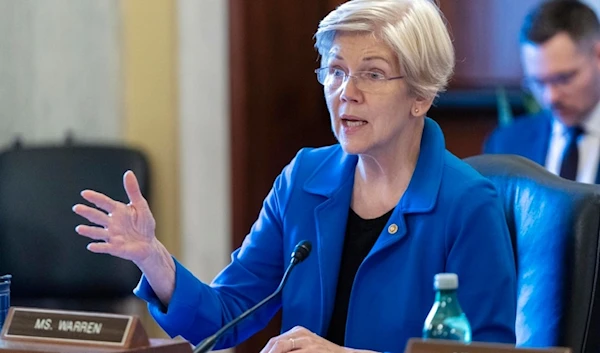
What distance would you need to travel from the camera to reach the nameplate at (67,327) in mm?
1414

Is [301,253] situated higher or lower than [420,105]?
lower

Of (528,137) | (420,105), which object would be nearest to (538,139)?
(528,137)

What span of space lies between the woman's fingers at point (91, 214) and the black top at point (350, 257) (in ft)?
1.54

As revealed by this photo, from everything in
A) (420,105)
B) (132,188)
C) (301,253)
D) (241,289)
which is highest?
(420,105)

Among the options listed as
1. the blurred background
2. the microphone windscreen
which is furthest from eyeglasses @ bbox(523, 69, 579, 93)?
the microphone windscreen

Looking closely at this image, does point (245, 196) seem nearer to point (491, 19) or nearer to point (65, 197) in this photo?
point (65, 197)

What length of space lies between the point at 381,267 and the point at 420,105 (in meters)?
0.33

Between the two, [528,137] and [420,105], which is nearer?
[420,105]

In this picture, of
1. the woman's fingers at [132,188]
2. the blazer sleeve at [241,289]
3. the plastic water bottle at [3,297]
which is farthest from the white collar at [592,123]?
the plastic water bottle at [3,297]

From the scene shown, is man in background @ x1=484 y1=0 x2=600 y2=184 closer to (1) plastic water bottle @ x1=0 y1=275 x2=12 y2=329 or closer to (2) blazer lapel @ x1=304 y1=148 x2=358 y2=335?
(2) blazer lapel @ x1=304 y1=148 x2=358 y2=335

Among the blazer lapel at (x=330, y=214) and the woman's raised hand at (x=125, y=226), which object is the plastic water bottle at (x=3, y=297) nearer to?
the woman's raised hand at (x=125, y=226)

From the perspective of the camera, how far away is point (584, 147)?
10.7ft

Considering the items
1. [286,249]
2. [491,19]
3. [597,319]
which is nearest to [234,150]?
[491,19]

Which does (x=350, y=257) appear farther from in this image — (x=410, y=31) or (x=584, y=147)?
(x=584, y=147)
